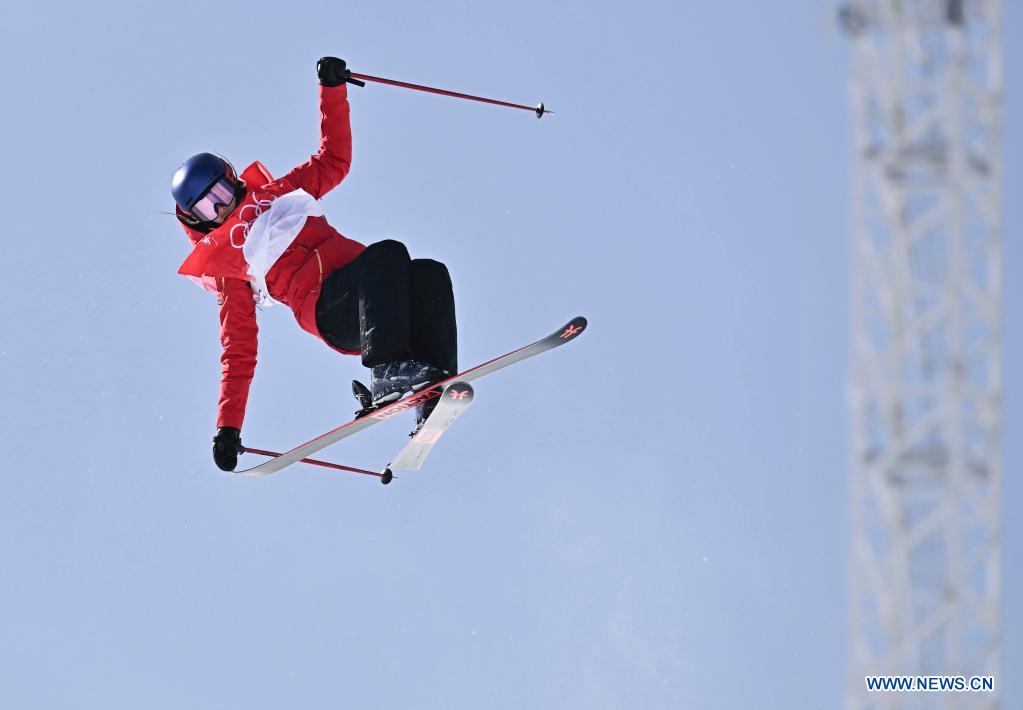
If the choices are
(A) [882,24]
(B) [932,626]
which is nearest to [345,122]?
(A) [882,24]

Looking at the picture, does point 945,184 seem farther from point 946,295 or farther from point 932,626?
point 932,626

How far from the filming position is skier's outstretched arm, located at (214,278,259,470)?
9258 mm

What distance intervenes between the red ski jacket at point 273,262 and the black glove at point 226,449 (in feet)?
0.17

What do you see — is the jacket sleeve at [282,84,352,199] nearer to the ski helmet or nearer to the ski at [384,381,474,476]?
the ski helmet

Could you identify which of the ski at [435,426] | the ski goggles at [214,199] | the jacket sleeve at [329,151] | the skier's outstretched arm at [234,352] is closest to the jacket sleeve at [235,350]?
the skier's outstretched arm at [234,352]

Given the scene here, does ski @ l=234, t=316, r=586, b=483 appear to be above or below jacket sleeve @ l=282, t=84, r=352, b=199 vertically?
below

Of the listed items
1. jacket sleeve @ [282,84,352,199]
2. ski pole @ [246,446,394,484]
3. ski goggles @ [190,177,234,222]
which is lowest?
ski pole @ [246,446,394,484]

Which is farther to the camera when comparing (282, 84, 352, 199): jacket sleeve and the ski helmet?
(282, 84, 352, 199): jacket sleeve

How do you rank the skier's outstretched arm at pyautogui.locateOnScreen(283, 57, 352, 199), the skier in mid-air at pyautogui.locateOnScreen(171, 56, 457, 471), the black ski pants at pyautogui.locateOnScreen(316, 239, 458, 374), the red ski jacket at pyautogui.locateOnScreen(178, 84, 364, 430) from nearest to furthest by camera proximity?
the black ski pants at pyautogui.locateOnScreen(316, 239, 458, 374) < the skier in mid-air at pyautogui.locateOnScreen(171, 56, 457, 471) < the red ski jacket at pyautogui.locateOnScreen(178, 84, 364, 430) < the skier's outstretched arm at pyautogui.locateOnScreen(283, 57, 352, 199)

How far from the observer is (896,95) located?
36.9 feet

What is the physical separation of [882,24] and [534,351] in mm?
3964

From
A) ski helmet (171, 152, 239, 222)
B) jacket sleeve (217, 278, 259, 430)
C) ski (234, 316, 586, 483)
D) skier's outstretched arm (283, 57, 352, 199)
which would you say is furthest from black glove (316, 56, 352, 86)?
ski (234, 316, 586, 483)

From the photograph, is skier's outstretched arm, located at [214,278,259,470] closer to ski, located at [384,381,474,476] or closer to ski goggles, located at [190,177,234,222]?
ski goggles, located at [190,177,234,222]

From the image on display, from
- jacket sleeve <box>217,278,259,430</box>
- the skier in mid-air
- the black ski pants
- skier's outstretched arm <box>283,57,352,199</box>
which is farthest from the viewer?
skier's outstretched arm <box>283,57,352,199</box>
